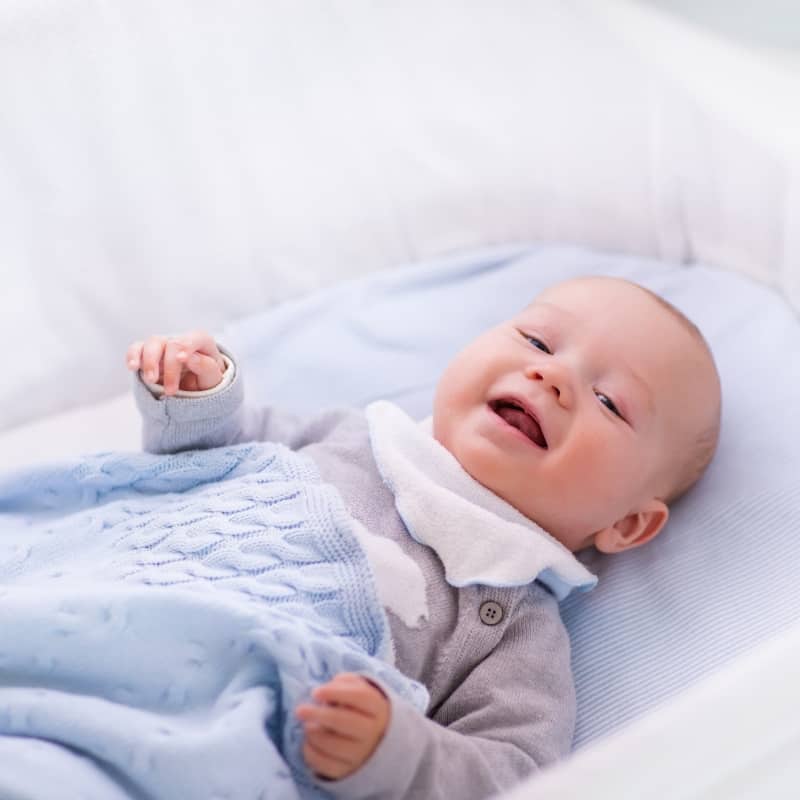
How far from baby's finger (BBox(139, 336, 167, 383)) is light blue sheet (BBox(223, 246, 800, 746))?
32cm

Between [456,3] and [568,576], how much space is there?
92 centimetres

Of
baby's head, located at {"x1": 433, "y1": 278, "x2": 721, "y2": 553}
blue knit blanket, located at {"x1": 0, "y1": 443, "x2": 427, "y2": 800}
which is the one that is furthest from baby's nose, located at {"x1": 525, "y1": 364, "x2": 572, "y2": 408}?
blue knit blanket, located at {"x1": 0, "y1": 443, "x2": 427, "y2": 800}

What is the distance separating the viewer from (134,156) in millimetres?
1485

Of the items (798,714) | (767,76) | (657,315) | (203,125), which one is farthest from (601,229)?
(798,714)

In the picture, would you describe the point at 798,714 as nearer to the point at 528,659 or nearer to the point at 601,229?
the point at 528,659

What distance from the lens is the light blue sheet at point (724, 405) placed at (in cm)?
120

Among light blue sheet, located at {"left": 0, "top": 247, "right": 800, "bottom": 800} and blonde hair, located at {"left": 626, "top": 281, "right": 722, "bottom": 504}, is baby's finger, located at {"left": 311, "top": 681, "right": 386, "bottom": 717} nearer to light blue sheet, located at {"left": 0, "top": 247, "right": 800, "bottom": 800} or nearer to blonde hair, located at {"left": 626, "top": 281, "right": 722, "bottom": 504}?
light blue sheet, located at {"left": 0, "top": 247, "right": 800, "bottom": 800}

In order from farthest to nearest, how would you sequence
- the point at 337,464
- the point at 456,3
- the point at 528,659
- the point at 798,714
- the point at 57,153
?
the point at 456,3, the point at 57,153, the point at 337,464, the point at 528,659, the point at 798,714

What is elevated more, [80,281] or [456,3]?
[456,3]

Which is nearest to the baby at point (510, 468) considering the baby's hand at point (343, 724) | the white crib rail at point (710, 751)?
the baby's hand at point (343, 724)

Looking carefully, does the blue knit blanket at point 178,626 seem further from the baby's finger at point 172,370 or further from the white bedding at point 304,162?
the white bedding at point 304,162

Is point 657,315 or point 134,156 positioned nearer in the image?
point 657,315

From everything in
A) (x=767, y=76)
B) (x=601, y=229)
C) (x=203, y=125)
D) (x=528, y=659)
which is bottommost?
(x=528, y=659)

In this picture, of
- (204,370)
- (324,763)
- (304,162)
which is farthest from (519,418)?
(304,162)
